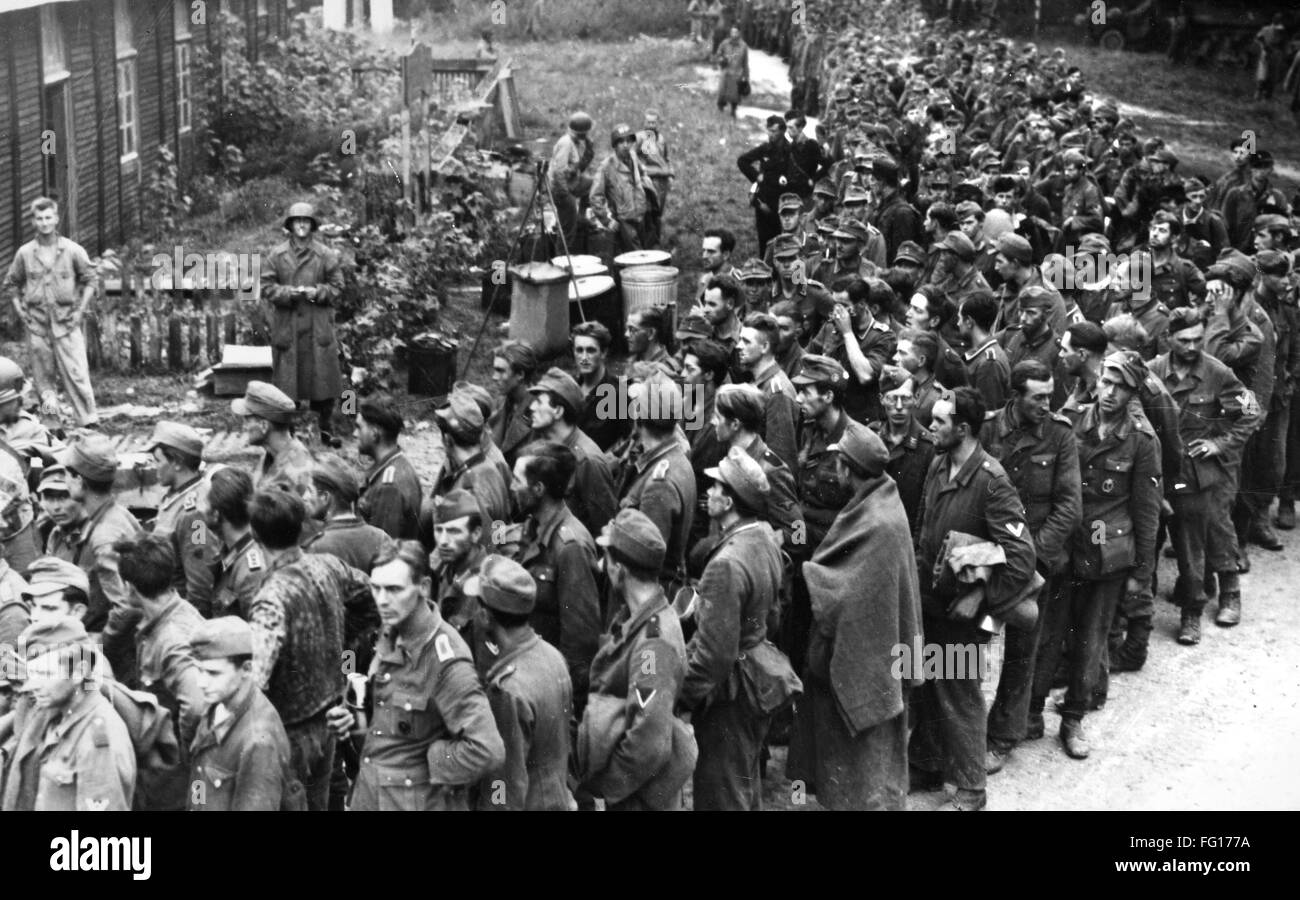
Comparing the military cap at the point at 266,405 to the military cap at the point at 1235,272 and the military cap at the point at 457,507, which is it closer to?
the military cap at the point at 457,507

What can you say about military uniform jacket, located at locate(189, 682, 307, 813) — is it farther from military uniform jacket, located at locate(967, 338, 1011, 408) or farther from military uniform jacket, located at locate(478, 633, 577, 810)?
military uniform jacket, located at locate(967, 338, 1011, 408)

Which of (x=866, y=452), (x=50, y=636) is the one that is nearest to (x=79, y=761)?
(x=50, y=636)

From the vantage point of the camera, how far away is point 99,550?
22.5 feet

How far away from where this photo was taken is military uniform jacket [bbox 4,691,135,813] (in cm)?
512

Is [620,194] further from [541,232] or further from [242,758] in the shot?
[242,758]

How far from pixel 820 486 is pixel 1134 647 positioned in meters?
2.38

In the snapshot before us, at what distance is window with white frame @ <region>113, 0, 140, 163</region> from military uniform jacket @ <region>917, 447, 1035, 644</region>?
13.6m

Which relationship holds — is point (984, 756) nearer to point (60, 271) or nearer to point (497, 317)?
point (60, 271)

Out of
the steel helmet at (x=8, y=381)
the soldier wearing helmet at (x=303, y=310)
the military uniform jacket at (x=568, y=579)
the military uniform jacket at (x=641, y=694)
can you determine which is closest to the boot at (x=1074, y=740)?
the military uniform jacket at (x=568, y=579)

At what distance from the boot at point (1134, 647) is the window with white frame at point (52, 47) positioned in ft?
39.9

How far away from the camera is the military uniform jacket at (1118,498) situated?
8.35 metres

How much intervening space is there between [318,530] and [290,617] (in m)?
1.41
